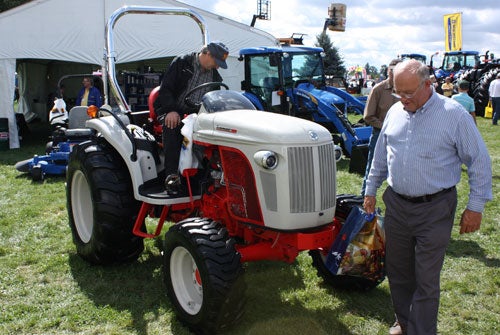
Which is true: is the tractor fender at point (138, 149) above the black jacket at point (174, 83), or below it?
below

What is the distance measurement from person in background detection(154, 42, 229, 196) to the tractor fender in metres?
0.25

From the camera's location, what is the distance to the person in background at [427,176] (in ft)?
8.51

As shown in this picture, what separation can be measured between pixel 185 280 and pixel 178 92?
1.44 m

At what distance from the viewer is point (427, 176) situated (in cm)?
267

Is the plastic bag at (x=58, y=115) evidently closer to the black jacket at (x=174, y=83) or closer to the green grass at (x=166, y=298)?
the green grass at (x=166, y=298)

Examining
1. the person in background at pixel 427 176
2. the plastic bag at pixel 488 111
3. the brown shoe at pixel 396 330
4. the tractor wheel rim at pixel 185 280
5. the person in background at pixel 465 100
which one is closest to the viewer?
the person in background at pixel 427 176

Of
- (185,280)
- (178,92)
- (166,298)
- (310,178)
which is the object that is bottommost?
(166,298)

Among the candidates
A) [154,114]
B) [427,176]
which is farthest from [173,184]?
[427,176]

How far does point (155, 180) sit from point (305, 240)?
1452 millimetres

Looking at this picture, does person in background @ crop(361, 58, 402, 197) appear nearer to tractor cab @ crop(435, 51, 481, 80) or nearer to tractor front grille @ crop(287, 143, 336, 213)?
tractor front grille @ crop(287, 143, 336, 213)

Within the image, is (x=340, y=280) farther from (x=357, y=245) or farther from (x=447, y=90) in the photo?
(x=447, y=90)

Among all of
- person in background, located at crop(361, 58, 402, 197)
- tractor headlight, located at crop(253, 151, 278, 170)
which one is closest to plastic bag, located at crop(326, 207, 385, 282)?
tractor headlight, located at crop(253, 151, 278, 170)

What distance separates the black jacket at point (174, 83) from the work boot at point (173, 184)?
1.66 feet

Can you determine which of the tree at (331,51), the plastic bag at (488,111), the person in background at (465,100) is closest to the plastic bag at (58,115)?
the person in background at (465,100)
